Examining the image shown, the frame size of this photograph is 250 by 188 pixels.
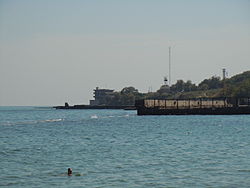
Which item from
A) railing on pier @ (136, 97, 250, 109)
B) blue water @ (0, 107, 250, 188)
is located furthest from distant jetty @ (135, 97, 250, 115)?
blue water @ (0, 107, 250, 188)

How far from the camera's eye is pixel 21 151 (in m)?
48.5

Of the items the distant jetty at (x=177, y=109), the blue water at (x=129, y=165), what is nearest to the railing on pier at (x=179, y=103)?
the distant jetty at (x=177, y=109)

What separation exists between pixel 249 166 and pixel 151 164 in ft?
21.8

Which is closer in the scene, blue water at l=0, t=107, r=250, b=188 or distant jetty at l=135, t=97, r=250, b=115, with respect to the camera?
blue water at l=0, t=107, r=250, b=188

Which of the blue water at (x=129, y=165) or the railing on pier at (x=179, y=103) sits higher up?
the railing on pier at (x=179, y=103)

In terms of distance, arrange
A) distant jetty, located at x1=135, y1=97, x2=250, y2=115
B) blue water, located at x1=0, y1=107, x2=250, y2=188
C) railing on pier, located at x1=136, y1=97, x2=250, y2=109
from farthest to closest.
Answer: railing on pier, located at x1=136, y1=97, x2=250, y2=109 < distant jetty, located at x1=135, y1=97, x2=250, y2=115 < blue water, located at x1=0, y1=107, x2=250, y2=188

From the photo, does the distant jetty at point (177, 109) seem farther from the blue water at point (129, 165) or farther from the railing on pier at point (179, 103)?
the blue water at point (129, 165)

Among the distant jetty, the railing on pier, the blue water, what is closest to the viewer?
the blue water

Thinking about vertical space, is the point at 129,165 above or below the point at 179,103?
below

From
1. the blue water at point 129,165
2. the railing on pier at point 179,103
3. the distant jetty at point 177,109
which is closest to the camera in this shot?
the blue water at point 129,165

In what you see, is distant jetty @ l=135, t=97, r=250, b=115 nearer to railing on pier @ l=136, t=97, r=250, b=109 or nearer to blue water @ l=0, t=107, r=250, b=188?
railing on pier @ l=136, t=97, r=250, b=109

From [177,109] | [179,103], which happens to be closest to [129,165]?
[177,109]

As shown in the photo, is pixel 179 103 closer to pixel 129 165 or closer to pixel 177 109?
pixel 177 109

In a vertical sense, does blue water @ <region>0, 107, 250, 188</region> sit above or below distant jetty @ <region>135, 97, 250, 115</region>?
below
